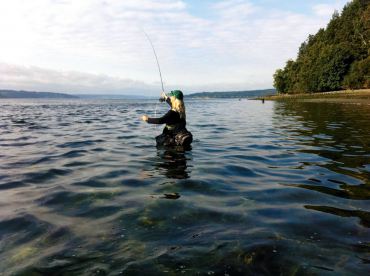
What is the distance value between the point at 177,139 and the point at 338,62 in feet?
318

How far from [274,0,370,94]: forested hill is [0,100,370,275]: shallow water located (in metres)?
87.7

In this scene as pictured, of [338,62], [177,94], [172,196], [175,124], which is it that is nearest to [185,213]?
[172,196]

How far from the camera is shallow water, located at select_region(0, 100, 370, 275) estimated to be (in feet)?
16.6

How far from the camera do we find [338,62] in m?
98.4

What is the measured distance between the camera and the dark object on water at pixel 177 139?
14.8 m

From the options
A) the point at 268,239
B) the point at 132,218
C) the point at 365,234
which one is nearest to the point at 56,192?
the point at 132,218

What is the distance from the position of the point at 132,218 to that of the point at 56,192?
273 centimetres

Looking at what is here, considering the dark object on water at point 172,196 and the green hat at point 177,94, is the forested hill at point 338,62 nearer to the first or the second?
the green hat at point 177,94

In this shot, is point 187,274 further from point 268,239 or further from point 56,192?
point 56,192

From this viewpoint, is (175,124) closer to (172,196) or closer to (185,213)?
(172,196)

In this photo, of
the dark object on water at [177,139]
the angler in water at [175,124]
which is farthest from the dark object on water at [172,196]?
the dark object on water at [177,139]

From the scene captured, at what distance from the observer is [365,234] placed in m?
5.97

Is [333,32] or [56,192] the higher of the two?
[333,32]

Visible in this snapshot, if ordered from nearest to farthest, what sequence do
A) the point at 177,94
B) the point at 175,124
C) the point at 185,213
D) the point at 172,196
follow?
the point at 185,213
the point at 172,196
the point at 177,94
the point at 175,124
